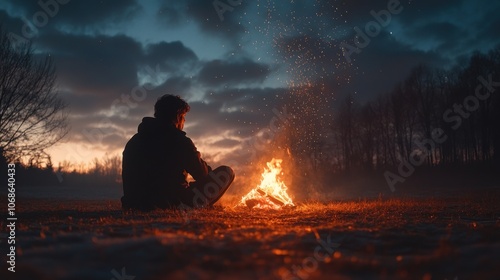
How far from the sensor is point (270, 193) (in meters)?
9.59

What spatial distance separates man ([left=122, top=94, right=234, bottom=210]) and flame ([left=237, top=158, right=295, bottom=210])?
2089 mm

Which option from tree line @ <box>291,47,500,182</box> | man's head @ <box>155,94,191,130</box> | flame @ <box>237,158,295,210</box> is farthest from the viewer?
tree line @ <box>291,47,500,182</box>

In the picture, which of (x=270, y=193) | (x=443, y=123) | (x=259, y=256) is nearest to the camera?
(x=259, y=256)

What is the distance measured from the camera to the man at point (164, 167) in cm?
723

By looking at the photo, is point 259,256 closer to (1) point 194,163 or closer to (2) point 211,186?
(1) point 194,163

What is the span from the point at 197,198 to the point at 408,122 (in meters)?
44.3

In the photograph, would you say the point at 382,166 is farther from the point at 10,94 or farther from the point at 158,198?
the point at 158,198

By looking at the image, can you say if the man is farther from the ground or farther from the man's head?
the ground

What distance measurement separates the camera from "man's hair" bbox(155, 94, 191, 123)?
299 inches

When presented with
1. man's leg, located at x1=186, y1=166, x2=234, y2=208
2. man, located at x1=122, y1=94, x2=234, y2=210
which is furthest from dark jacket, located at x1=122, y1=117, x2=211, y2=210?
man's leg, located at x1=186, y1=166, x2=234, y2=208

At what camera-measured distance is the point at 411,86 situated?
152 feet

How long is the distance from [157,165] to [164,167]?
0.14 m

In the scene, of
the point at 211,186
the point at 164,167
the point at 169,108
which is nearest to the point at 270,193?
the point at 211,186

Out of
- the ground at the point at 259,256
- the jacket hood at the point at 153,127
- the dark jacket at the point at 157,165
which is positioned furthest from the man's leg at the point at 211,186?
the ground at the point at 259,256
